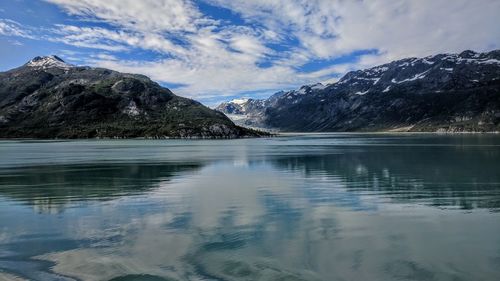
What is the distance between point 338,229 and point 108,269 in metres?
16.2

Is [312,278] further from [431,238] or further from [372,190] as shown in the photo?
[372,190]

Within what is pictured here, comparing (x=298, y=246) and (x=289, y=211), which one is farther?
(x=289, y=211)

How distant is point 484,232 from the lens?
2978 cm

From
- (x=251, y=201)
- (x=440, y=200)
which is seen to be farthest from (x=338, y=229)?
(x=440, y=200)

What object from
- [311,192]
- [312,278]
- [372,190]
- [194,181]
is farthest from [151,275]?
[194,181]

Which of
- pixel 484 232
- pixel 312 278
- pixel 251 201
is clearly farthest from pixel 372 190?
pixel 312 278

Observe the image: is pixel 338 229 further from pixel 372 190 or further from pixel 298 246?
pixel 372 190

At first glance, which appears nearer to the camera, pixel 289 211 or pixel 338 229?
pixel 338 229

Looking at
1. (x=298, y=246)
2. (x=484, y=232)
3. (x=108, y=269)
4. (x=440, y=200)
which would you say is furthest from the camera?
(x=440, y=200)

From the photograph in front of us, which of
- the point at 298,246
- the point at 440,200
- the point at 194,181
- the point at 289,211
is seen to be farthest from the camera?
the point at 194,181

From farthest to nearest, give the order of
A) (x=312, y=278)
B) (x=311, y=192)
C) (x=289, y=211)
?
(x=311, y=192) < (x=289, y=211) < (x=312, y=278)

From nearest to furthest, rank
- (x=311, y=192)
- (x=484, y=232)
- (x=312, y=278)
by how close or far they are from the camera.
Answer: (x=312, y=278)
(x=484, y=232)
(x=311, y=192)

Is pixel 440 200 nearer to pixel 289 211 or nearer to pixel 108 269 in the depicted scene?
pixel 289 211

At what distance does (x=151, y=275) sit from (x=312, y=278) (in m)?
7.85
